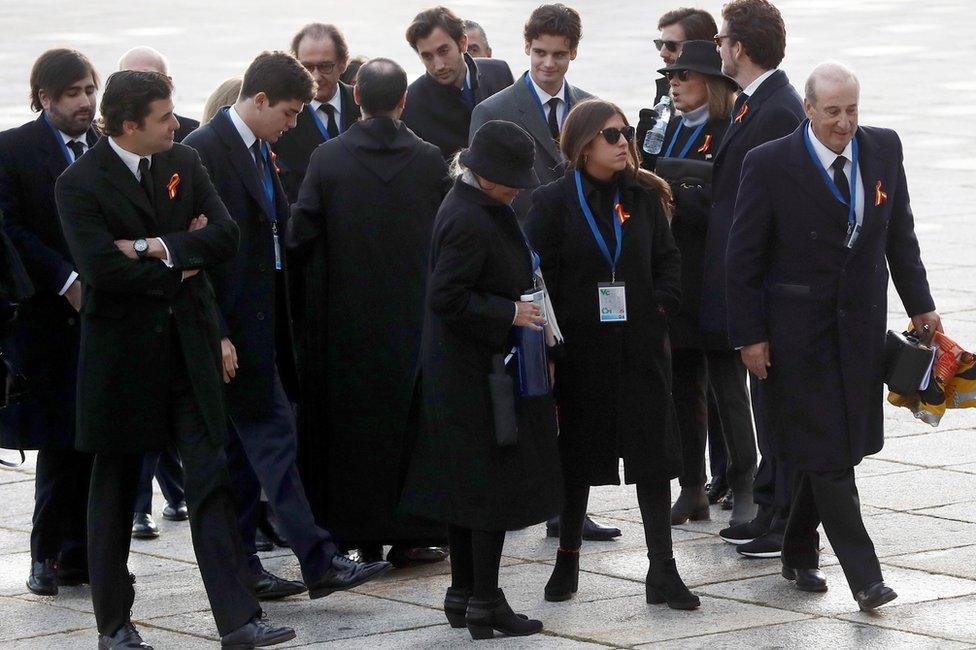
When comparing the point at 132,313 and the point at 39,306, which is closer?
the point at 132,313

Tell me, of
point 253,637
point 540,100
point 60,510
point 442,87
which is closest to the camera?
point 253,637

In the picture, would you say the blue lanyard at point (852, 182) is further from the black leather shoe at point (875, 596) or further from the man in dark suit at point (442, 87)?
the man in dark suit at point (442, 87)

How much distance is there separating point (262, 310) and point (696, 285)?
6.12 ft

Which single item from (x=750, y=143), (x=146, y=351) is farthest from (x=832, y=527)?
(x=146, y=351)

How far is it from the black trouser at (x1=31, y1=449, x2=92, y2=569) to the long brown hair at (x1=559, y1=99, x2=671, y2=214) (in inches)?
88.6

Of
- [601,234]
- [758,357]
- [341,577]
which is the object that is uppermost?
[601,234]

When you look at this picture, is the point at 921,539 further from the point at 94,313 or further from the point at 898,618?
the point at 94,313

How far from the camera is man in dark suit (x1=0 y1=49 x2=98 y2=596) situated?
21.6 feet

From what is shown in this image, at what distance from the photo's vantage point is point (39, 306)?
668cm

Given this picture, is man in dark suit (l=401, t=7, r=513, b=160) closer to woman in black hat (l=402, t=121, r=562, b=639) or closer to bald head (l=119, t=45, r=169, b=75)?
bald head (l=119, t=45, r=169, b=75)

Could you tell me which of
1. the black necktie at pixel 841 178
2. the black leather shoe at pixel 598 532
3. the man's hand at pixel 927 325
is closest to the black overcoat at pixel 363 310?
the black leather shoe at pixel 598 532

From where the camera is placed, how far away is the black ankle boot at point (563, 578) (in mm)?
6246

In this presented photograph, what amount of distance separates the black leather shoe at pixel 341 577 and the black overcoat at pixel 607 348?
794mm

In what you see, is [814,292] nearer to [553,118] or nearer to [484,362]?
[484,362]
